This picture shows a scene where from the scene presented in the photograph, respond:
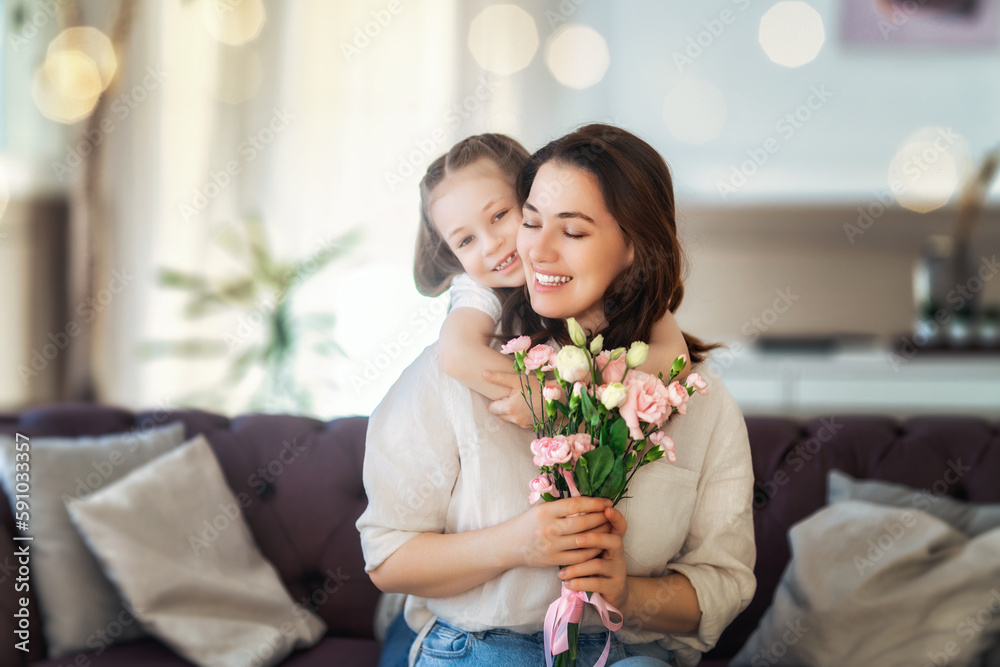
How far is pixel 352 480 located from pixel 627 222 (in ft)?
2.53

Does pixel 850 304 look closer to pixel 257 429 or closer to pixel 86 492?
pixel 257 429

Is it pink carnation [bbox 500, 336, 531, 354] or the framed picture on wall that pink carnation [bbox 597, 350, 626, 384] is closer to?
pink carnation [bbox 500, 336, 531, 354]

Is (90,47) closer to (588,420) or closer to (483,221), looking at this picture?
(483,221)

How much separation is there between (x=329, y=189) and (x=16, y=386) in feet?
4.41

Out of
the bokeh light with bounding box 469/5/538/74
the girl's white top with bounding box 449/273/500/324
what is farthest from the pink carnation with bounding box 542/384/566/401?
the bokeh light with bounding box 469/5/538/74

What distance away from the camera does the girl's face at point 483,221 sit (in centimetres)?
77

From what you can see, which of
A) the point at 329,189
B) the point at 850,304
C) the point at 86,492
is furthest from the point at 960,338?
the point at 86,492

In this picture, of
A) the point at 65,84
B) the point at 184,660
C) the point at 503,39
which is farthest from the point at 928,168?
the point at 65,84

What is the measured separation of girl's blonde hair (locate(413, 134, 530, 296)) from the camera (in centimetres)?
79

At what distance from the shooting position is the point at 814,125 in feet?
10.6

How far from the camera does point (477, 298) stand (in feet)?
2.57

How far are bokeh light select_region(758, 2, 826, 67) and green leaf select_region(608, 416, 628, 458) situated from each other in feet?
9.72

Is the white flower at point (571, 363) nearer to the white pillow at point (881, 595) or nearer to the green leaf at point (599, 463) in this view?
the green leaf at point (599, 463)

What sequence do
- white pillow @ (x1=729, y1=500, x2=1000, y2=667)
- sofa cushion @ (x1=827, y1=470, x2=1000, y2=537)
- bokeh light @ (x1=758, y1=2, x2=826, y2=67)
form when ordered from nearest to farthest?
white pillow @ (x1=729, y1=500, x2=1000, y2=667) → sofa cushion @ (x1=827, y1=470, x2=1000, y2=537) → bokeh light @ (x1=758, y1=2, x2=826, y2=67)
